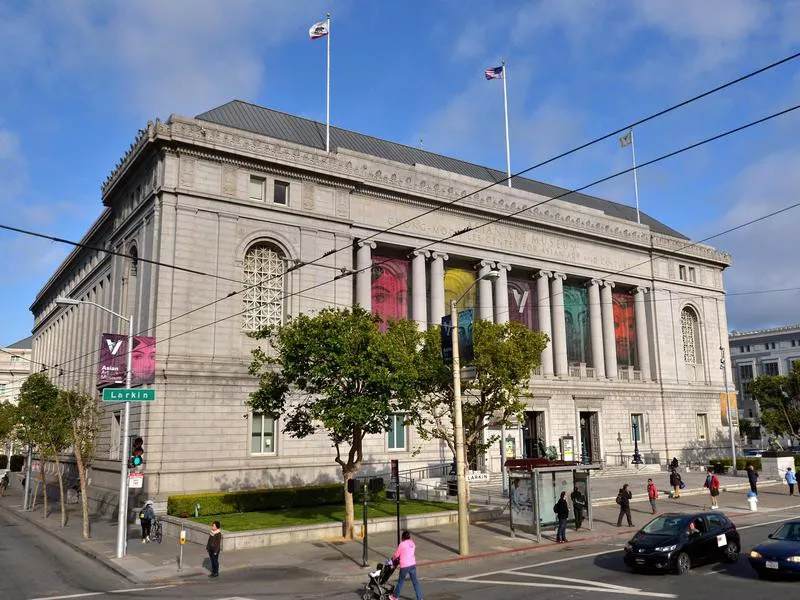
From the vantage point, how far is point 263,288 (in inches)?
1690

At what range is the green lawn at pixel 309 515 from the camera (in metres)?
29.2

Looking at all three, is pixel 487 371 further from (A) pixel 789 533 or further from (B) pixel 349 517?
(A) pixel 789 533

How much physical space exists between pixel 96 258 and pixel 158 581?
1723 inches

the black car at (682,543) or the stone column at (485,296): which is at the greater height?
the stone column at (485,296)

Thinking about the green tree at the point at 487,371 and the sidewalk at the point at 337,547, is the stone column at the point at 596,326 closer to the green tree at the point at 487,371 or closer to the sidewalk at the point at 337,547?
the sidewalk at the point at 337,547

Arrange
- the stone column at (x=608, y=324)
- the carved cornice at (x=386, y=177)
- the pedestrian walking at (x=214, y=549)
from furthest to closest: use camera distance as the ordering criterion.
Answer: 1. the stone column at (x=608, y=324)
2. the carved cornice at (x=386, y=177)
3. the pedestrian walking at (x=214, y=549)

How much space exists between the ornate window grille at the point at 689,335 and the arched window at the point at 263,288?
43528 mm

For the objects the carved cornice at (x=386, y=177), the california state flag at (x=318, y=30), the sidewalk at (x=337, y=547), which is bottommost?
the sidewalk at (x=337, y=547)

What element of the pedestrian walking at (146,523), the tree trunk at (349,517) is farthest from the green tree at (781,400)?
the pedestrian walking at (146,523)

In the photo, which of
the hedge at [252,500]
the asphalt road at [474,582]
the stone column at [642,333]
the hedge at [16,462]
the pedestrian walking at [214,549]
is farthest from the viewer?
the hedge at [16,462]

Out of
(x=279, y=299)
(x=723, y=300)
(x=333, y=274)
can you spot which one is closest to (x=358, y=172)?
(x=333, y=274)

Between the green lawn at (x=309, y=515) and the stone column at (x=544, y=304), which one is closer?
the green lawn at (x=309, y=515)

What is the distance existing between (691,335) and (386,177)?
38554mm

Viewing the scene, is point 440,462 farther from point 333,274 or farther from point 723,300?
point 723,300
